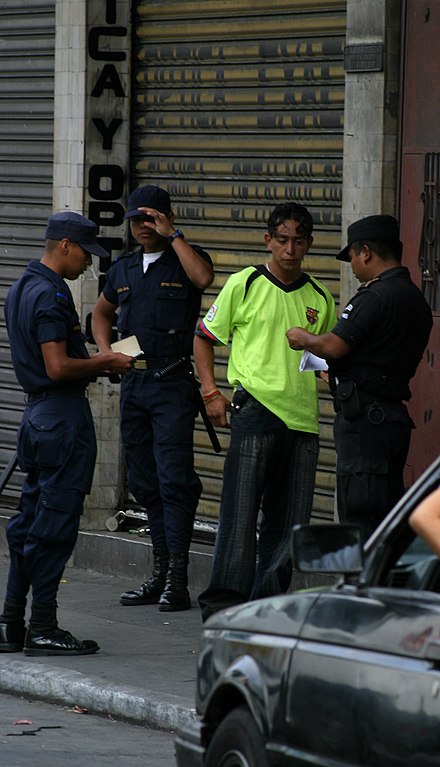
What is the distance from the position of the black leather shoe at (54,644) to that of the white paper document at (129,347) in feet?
4.73

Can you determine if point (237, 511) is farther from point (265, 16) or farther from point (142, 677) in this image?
point (265, 16)

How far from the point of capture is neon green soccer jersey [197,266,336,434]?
8.89 metres

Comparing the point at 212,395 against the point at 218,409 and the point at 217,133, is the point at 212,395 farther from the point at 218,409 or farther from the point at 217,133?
the point at 217,133

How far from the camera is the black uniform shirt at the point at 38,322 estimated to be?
8.48m

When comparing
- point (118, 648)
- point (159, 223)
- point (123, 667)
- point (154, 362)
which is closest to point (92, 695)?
point (123, 667)

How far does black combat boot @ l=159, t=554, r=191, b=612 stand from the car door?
5.37 metres

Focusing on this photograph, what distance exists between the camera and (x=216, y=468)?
37.1ft

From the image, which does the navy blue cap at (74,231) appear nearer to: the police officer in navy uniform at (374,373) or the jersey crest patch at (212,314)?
the jersey crest patch at (212,314)

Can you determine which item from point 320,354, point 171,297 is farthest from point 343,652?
point 171,297

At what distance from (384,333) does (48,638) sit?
2.24 m

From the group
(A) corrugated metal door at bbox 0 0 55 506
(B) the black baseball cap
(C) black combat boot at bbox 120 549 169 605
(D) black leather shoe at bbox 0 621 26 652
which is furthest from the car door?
(A) corrugated metal door at bbox 0 0 55 506

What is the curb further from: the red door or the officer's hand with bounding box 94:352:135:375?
the red door

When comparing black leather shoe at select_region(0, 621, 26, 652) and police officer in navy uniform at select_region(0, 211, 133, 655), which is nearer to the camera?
police officer in navy uniform at select_region(0, 211, 133, 655)

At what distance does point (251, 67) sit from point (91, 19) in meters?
1.40
